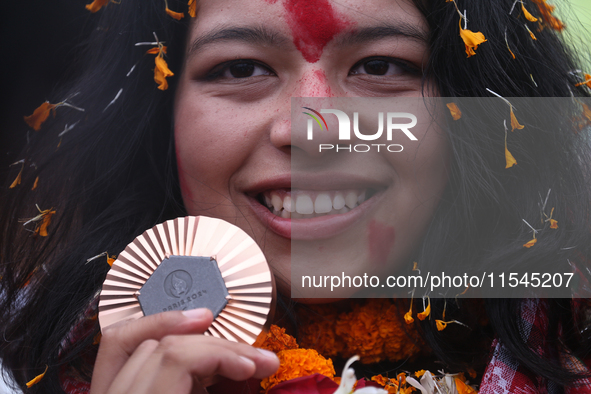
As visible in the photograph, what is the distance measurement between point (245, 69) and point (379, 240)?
2.16 ft

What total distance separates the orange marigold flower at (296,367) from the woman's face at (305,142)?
0.19m

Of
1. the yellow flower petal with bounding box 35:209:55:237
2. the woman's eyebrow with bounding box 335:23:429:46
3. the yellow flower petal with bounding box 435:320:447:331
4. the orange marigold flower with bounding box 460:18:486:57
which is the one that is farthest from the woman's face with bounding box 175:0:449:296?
the yellow flower petal with bounding box 35:209:55:237

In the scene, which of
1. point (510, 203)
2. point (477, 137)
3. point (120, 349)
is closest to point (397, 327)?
point (510, 203)

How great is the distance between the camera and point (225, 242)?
1085 millimetres

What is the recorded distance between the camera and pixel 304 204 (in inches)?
53.2

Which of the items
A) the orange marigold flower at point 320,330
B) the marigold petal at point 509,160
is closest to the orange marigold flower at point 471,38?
the marigold petal at point 509,160

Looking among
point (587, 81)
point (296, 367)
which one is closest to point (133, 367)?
point (296, 367)

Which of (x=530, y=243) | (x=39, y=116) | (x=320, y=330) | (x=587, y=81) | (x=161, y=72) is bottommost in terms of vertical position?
(x=320, y=330)

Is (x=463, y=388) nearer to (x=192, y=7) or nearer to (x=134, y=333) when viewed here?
(x=134, y=333)

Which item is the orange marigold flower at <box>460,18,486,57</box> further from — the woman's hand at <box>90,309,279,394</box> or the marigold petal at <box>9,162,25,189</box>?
the marigold petal at <box>9,162,25,189</box>

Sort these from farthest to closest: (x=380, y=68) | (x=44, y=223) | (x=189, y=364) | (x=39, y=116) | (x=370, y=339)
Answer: (x=39, y=116)
(x=44, y=223)
(x=370, y=339)
(x=380, y=68)
(x=189, y=364)

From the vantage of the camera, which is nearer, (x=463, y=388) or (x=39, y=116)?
(x=463, y=388)

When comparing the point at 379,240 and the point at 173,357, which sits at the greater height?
the point at 173,357

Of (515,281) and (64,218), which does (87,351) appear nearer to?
(64,218)
